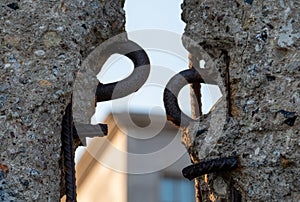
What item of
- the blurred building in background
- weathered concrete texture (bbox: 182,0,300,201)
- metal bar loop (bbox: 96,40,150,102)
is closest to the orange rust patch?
metal bar loop (bbox: 96,40,150,102)

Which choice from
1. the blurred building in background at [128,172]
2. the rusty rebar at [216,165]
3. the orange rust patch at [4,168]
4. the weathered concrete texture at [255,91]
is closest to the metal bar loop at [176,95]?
the weathered concrete texture at [255,91]

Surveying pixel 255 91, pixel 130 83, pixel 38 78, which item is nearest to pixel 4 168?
pixel 38 78

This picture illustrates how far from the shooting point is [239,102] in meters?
2.13

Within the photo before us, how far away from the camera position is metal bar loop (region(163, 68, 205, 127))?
2203 mm

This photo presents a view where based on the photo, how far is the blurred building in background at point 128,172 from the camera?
784 centimetres

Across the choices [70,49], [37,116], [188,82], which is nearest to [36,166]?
[37,116]

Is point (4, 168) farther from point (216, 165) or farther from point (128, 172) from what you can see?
point (128, 172)

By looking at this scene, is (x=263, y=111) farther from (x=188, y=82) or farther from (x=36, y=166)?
(x=36, y=166)

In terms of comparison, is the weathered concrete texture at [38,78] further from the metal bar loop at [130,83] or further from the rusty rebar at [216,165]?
the rusty rebar at [216,165]

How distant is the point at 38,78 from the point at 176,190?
7.18m

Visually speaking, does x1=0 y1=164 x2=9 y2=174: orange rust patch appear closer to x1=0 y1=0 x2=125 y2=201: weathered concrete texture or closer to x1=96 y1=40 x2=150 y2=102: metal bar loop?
x1=0 y1=0 x2=125 y2=201: weathered concrete texture

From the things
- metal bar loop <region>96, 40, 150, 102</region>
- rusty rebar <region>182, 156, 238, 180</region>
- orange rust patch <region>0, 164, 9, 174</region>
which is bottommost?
rusty rebar <region>182, 156, 238, 180</region>

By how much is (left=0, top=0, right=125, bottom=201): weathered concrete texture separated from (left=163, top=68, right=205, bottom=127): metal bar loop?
0.18m

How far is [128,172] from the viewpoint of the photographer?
913cm
